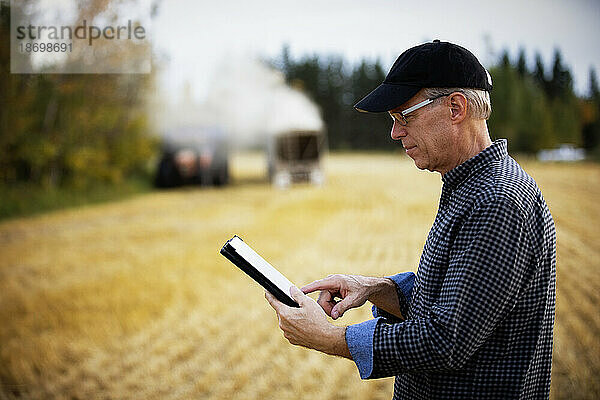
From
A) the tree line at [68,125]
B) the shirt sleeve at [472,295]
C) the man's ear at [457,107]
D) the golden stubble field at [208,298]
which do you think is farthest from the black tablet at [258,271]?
the tree line at [68,125]

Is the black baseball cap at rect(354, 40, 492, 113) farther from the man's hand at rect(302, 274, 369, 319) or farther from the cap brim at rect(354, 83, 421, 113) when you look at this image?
the man's hand at rect(302, 274, 369, 319)

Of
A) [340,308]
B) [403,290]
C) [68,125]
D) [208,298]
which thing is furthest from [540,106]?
[68,125]

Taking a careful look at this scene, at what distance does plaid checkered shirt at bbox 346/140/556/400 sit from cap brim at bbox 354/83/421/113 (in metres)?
0.19

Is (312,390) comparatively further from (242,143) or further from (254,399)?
(242,143)

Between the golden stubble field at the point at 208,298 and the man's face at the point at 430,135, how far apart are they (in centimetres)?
227

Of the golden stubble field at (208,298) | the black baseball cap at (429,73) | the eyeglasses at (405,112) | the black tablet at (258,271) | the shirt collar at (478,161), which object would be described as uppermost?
the black baseball cap at (429,73)

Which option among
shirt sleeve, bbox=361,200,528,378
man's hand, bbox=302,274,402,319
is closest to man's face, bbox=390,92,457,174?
shirt sleeve, bbox=361,200,528,378

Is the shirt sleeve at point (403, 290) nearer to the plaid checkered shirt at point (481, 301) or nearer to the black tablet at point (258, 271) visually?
the plaid checkered shirt at point (481, 301)

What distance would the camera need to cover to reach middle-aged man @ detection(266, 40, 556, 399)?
3.34ft

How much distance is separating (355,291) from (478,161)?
1.42 ft

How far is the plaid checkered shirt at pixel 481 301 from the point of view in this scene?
1.02m

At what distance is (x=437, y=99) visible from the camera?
116cm

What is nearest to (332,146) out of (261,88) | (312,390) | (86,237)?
(261,88)

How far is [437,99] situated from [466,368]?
548 millimetres
